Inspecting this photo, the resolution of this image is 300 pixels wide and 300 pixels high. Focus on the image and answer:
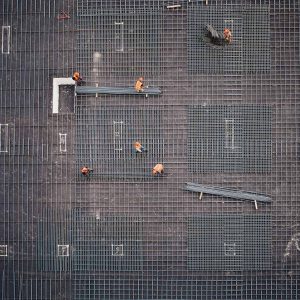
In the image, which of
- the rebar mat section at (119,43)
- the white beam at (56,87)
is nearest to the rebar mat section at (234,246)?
the rebar mat section at (119,43)

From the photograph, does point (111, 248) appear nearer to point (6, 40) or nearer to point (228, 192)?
point (228, 192)

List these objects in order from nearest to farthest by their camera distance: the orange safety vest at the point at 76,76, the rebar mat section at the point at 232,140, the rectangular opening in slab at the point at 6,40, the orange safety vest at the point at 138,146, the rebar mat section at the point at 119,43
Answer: the orange safety vest at the point at 76,76, the orange safety vest at the point at 138,146, the rebar mat section at the point at 232,140, the rebar mat section at the point at 119,43, the rectangular opening in slab at the point at 6,40

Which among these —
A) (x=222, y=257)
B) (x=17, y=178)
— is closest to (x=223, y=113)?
(x=222, y=257)

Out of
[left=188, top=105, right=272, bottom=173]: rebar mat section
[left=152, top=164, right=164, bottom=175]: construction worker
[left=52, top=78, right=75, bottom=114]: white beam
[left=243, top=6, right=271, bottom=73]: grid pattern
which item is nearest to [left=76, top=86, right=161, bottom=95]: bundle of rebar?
[left=52, top=78, right=75, bottom=114]: white beam

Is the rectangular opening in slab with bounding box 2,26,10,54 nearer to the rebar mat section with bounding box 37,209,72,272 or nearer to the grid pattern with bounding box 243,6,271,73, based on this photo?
the rebar mat section with bounding box 37,209,72,272

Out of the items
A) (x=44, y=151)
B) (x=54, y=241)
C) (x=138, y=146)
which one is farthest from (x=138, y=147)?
(x=54, y=241)

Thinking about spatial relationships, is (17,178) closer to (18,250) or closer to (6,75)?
(18,250)

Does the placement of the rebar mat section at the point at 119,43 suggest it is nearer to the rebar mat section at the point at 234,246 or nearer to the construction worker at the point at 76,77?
the construction worker at the point at 76,77
